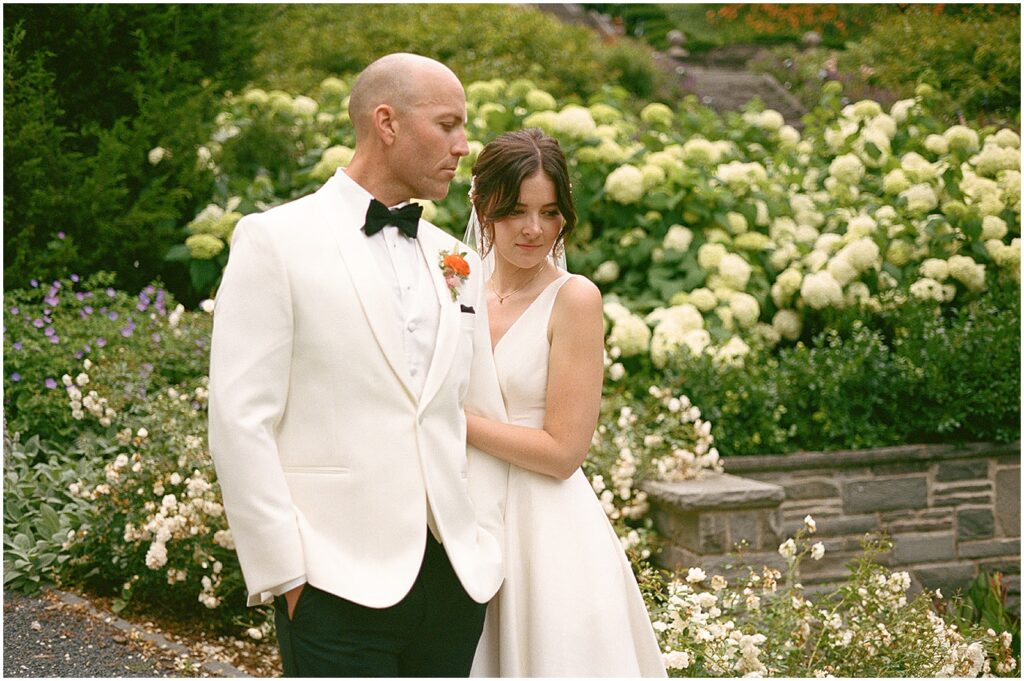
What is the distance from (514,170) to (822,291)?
12.4 feet

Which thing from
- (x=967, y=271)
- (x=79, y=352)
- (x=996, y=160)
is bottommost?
(x=79, y=352)

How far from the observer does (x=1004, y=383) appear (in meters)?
5.59

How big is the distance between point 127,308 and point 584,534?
4045 mm

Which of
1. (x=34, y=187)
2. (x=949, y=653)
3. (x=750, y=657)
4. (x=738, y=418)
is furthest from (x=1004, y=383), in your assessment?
(x=34, y=187)

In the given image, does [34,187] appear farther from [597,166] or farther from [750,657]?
[750,657]

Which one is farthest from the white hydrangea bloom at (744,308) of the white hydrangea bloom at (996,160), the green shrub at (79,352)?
the green shrub at (79,352)

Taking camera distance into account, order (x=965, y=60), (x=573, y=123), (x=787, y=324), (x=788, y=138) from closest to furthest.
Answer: (x=787, y=324) < (x=573, y=123) < (x=788, y=138) < (x=965, y=60)

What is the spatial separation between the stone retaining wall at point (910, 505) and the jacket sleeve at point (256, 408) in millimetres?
3125

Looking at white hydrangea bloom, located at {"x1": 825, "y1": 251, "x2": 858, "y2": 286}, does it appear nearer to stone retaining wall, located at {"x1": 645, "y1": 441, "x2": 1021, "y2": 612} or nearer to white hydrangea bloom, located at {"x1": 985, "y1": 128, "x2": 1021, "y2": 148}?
stone retaining wall, located at {"x1": 645, "y1": 441, "x2": 1021, "y2": 612}

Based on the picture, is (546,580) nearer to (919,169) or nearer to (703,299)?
(703,299)

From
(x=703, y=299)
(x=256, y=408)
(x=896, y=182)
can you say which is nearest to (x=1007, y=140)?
(x=896, y=182)

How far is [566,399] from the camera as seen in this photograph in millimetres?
2633

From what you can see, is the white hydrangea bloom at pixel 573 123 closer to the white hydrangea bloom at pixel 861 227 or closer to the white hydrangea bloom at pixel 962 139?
the white hydrangea bloom at pixel 861 227

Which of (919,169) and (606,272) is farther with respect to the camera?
(919,169)
